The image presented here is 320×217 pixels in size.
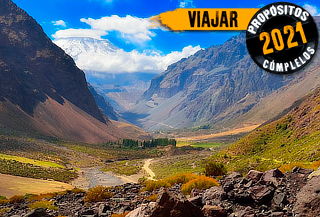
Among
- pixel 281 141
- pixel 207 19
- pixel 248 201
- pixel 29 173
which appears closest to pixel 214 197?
pixel 248 201

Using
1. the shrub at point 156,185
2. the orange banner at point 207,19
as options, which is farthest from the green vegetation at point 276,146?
the orange banner at point 207,19

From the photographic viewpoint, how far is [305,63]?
55.2ft

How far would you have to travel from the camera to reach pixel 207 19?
18641 mm

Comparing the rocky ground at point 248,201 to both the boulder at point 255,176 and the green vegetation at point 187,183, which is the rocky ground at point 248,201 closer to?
the boulder at point 255,176

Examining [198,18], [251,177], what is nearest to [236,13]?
[198,18]

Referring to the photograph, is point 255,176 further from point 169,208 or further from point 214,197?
point 169,208

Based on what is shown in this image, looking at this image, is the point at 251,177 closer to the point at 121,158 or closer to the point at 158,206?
the point at 158,206

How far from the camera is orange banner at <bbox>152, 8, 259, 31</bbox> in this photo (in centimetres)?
1875

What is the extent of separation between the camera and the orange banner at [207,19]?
61.5 feet

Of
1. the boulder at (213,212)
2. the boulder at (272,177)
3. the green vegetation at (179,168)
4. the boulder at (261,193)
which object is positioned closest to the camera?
the boulder at (213,212)

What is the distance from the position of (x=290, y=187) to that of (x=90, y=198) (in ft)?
55.1

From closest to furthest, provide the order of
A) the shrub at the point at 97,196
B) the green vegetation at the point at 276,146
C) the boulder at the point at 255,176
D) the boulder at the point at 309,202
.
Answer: the boulder at the point at 309,202 → the boulder at the point at 255,176 → the shrub at the point at 97,196 → the green vegetation at the point at 276,146

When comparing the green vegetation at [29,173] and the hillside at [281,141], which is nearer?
the hillside at [281,141]

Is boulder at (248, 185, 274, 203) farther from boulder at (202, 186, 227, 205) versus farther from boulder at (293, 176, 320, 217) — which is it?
boulder at (293, 176, 320, 217)
